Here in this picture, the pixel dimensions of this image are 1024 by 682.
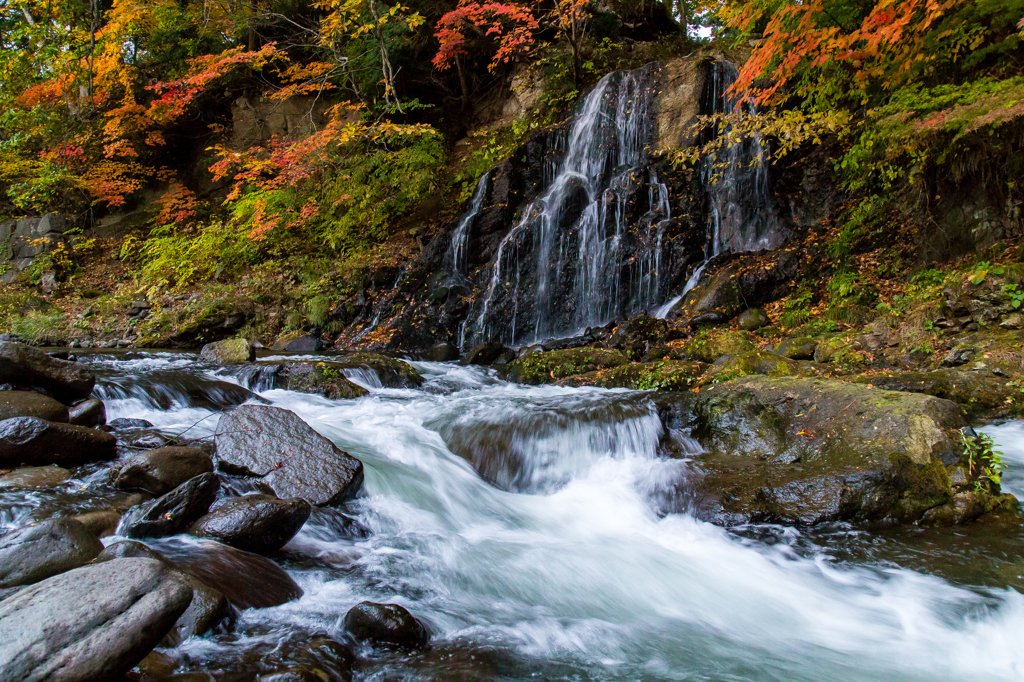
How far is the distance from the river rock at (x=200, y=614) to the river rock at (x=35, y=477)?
1862 millimetres

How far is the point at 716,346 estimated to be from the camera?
7.53 metres

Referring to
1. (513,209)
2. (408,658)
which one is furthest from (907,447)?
(513,209)

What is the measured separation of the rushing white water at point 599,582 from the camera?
110 inches

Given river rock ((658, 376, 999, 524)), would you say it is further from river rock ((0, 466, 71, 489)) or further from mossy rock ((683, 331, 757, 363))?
river rock ((0, 466, 71, 489))

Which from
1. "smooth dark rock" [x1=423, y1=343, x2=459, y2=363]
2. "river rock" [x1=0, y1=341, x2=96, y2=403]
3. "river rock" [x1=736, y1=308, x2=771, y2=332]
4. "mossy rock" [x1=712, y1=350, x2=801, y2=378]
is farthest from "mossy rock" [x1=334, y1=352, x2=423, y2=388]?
"river rock" [x1=736, y1=308, x2=771, y2=332]

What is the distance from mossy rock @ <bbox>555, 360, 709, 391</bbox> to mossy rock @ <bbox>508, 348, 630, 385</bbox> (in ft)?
0.86

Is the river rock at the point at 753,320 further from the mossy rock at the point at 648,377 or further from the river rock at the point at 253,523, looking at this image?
the river rock at the point at 253,523

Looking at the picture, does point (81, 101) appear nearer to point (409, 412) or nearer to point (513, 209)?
point (513, 209)

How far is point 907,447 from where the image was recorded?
4.12m

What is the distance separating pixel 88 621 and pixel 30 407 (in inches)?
143

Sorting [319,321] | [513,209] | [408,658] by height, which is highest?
[513,209]

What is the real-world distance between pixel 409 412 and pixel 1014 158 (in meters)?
8.35

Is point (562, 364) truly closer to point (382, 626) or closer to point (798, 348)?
point (798, 348)

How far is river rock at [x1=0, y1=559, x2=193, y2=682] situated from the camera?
171 centimetres
